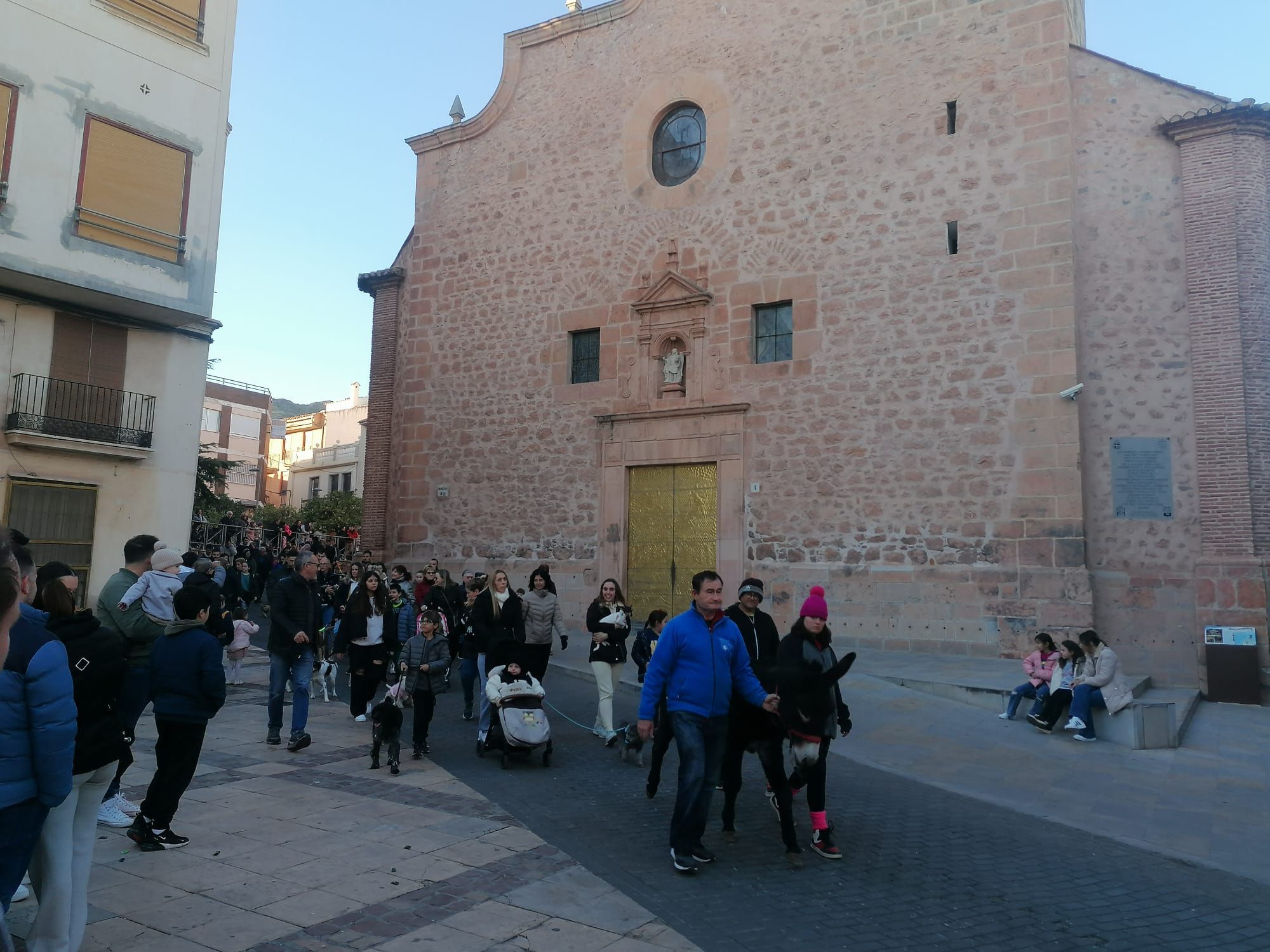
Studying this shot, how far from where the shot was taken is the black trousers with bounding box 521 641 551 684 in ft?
30.1

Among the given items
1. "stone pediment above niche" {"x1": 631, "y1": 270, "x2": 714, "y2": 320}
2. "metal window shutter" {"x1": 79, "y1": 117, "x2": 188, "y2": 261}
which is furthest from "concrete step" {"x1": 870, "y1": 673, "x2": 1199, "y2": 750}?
"metal window shutter" {"x1": 79, "y1": 117, "x2": 188, "y2": 261}

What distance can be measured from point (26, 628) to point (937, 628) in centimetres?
1273

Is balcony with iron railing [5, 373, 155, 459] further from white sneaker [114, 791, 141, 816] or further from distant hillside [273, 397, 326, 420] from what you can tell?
distant hillside [273, 397, 326, 420]

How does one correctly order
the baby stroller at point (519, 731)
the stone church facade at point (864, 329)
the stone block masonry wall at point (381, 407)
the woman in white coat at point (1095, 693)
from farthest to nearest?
the stone block masonry wall at point (381, 407)
the stone church facade at point (864, 329)
the woman in white coat at point (1095, 693)
the baby stroller at point (519, 731)

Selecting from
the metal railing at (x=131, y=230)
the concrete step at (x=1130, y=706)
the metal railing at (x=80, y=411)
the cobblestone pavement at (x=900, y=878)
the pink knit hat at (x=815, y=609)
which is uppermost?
the metal railing at (x=131, y=230)

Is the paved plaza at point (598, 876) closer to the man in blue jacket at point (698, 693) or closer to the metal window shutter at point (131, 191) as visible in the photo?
the man in blue jacket at point (698, 693)

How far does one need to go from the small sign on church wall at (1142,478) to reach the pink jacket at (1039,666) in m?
3.88

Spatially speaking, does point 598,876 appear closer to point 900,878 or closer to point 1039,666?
point 900,878

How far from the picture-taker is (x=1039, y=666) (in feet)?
35.1

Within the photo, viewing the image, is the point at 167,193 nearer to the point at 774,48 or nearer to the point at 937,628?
the point at 774,48

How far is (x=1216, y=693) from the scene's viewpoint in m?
12.5

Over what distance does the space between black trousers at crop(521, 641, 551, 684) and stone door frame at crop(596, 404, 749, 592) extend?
6.52 meters

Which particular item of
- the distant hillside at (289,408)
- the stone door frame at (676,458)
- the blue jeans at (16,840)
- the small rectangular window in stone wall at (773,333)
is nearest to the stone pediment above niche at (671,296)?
the small rectangular window in stone wall at (773,333)

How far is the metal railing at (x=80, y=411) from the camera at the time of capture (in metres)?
14.6
